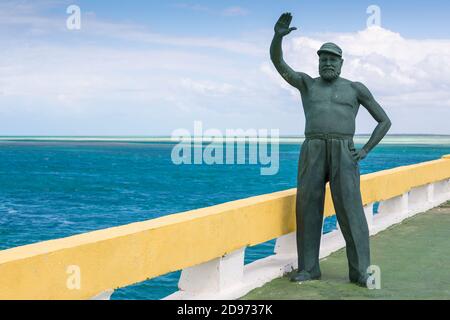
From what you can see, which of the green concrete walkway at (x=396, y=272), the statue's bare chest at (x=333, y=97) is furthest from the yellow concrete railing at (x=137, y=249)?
the statue's bare chest at (x=333, y=97)

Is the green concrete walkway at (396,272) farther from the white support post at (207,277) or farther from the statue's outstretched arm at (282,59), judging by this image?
the statue's outstretched arm at (282,59)

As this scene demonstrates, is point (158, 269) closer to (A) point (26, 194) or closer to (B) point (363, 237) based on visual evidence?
(B) point (363, 237)

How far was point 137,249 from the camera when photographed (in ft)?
16.3

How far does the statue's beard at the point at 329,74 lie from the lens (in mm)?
6348

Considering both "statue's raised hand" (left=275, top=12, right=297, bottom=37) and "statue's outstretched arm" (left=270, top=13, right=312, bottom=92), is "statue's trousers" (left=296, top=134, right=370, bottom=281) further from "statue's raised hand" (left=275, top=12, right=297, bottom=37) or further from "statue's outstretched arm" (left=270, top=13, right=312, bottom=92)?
"statue's raised hand" (left=275, top=12, right=297, bottom=37)

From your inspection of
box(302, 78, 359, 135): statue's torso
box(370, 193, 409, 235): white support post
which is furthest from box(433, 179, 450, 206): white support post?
box(302, 78, 359, 135): statue's torso

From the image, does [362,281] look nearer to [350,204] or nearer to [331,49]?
[350,204]

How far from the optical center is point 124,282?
484 centimetres

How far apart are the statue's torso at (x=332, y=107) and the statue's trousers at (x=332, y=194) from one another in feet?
0.25

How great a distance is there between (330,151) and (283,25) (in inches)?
43.7

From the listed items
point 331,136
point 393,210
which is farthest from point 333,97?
point 393,210

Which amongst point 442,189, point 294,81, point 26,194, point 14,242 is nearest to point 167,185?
point 26,194
